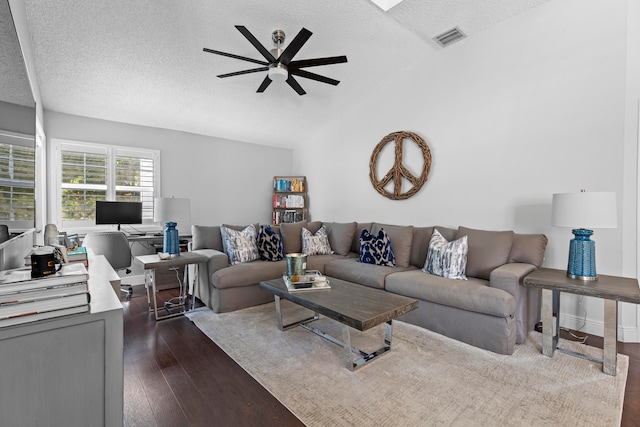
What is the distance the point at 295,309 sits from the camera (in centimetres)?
333

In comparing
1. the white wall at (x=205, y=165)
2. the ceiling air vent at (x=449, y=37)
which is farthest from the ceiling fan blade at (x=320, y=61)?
the white wall at (x=205, y=165)

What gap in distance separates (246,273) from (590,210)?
3.07 m

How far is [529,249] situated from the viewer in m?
2.88

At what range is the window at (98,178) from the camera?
13.2 feet

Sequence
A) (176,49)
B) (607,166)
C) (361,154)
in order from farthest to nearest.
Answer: (361,154) < (176,49) < (607,166)

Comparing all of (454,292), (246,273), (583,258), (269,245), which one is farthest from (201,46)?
(583,258)

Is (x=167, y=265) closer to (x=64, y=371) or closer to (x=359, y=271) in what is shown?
(x=359, y=271)

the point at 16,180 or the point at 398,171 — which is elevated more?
the point at 398,171

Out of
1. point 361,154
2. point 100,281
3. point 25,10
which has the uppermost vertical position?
point 25,10

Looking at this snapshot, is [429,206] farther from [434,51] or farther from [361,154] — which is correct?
[434,51]

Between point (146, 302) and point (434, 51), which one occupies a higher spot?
point (434, 51)

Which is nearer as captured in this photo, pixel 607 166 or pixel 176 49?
pixel 607 166

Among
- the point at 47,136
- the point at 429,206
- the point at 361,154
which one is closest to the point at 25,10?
the point at 47,136

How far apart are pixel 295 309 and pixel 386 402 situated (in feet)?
5.52
